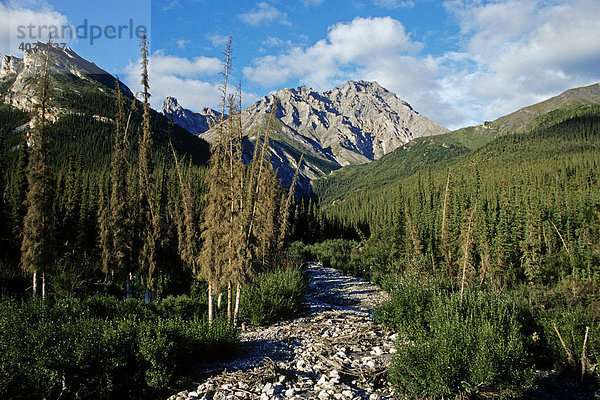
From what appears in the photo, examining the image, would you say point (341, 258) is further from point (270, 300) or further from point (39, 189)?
point (39, 189)

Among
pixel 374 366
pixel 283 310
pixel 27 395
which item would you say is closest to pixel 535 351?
pixel 374 366

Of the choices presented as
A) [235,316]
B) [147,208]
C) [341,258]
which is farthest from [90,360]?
[341,258]

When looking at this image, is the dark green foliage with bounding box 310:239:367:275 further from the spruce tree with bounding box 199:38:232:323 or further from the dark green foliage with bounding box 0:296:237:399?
the dark green foliage with bounding box 0:296:237:399

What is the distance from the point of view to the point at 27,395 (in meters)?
5.85

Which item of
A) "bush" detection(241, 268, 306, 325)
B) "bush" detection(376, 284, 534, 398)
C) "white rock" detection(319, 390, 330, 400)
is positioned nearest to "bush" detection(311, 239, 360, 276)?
"bush" detection(241, 268, 306, 325)

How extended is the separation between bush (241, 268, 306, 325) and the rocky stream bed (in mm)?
528

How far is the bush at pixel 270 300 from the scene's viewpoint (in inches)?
455

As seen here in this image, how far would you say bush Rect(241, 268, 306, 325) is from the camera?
11555 millimetres

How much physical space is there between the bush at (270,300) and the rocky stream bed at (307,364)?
1.73 ft

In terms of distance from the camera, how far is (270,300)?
476 inches

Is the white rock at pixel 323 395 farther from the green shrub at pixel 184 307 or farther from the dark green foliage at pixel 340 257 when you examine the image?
the dark green foliage at pixel 340 257

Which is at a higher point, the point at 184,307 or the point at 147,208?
the point at 147,208

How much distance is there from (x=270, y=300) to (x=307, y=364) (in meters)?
4.59

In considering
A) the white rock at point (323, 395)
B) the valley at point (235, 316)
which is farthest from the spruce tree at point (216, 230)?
the white rock at point (323, 395)
